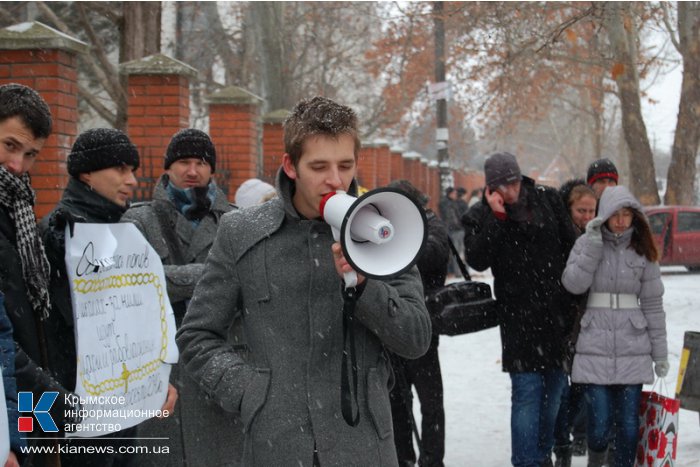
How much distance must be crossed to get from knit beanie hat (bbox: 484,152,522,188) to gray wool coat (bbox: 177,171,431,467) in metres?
3.01

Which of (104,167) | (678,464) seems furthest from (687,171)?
(104,167)

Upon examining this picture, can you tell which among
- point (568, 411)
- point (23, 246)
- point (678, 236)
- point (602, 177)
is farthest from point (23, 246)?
point (678, 236)

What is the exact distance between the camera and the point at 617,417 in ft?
18.4

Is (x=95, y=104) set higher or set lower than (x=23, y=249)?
higher

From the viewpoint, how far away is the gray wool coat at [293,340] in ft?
8.85

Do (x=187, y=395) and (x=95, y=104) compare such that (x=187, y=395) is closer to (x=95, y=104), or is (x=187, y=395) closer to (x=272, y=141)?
(x=272, y=141)

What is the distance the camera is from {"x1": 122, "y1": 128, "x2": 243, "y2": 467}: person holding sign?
3.83m

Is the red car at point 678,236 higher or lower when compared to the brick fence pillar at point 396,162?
lower

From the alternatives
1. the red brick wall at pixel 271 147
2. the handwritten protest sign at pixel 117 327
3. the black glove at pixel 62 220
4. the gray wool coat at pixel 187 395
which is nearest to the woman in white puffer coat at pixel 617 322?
the gray wool coat at pixel 187 395

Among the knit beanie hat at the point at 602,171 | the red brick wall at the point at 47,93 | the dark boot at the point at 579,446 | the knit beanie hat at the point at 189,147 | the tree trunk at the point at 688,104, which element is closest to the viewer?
the knit beanie hat at the point at 189,147

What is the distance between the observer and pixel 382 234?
2.47 m

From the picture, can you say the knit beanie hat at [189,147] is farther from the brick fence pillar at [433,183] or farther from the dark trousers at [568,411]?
the brick fence pillar at [433,183]

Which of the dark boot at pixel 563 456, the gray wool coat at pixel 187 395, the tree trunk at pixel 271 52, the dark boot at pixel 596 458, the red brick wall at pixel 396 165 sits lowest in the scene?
the dark boot at pixel 563 456

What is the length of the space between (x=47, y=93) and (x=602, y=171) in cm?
424
